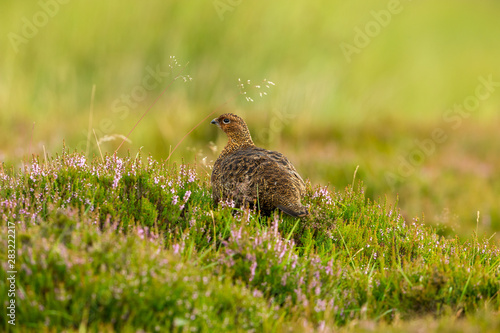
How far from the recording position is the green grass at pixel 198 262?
9.59 feet

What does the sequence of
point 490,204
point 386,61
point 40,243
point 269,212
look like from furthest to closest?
point 386,61 → point 490,204 → point 269,212 → point 40,243

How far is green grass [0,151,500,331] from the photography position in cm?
292

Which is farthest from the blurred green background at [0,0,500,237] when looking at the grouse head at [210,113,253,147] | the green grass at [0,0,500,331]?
the grouse head at [210,113,253,147]

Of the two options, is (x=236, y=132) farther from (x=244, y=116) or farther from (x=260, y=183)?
(x=244, y=116)

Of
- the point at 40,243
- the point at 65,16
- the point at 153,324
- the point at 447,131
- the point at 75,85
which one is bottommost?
the point at 153,324

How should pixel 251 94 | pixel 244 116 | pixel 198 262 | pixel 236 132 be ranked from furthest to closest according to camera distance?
pixel 251 94
pixel 244 116
pixel 236 132
pixel 198 262

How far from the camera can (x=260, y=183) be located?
459 cm

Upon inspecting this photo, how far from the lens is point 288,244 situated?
13.8 feet

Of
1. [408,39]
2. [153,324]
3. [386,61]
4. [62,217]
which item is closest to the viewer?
[153,324]

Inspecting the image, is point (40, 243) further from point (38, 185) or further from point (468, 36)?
point (468, 36)

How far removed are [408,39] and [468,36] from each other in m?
10.3

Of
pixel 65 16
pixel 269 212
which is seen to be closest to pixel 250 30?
pixel 65 16

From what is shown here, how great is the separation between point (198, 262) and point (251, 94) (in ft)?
24.9

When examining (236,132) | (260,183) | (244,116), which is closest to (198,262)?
(260,183)
